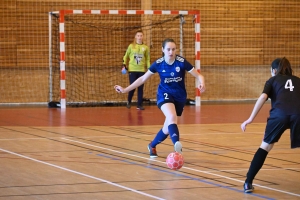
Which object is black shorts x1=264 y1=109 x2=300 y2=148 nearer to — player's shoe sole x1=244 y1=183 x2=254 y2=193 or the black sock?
the black sock

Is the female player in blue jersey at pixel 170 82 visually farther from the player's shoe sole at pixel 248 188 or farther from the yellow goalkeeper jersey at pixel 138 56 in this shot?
the yellow goalkeeper jersey at pixel 138 56

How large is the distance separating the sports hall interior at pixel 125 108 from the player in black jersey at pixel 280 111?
0.36 meters

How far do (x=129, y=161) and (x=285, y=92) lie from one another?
111 inches

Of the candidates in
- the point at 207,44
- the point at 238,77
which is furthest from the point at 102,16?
Result: the point at 238,77

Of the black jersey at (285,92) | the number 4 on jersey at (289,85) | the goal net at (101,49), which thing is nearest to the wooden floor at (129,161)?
the black jersey at (285,92)

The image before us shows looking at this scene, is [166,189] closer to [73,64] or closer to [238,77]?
[73,64]

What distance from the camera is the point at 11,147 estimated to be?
10.1 meters

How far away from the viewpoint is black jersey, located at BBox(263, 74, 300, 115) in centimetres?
670

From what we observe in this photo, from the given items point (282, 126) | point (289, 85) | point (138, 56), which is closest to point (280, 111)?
point (282, 126)

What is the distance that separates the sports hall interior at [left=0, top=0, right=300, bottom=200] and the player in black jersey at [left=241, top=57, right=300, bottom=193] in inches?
14.0

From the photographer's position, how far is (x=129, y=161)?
8805 millimetres

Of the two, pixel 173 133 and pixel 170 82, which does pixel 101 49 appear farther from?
pixel 173 133

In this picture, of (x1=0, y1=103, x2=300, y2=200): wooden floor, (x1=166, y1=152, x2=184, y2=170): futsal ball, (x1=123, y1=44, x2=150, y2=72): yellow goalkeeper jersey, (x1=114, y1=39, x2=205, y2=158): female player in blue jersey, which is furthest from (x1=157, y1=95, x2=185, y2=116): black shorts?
(x1=123, y1=44, x2=150, y2=72): yellow goalkeeper jersey

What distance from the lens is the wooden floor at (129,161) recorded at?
682cm
